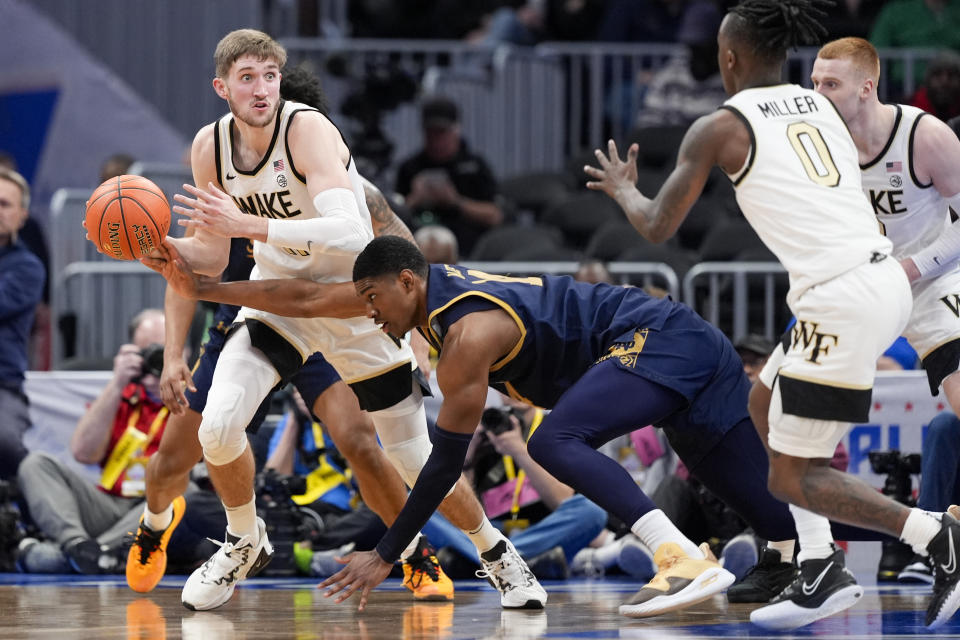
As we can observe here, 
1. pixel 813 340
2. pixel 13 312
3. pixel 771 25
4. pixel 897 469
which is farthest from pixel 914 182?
pixel 13 312

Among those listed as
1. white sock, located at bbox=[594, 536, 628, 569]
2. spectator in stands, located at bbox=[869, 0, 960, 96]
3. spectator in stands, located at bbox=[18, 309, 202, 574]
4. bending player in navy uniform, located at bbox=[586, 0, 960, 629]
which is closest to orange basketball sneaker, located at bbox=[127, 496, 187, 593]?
spectator in stands, located at bbox=[18, 309, 202, 574]

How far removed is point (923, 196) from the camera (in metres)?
5.52

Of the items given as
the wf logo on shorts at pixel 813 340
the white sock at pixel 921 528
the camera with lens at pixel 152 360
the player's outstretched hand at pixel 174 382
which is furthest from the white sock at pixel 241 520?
the white sock at pixel 921 528

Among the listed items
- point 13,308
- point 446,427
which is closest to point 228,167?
point 446,427

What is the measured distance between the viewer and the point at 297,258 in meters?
5.52

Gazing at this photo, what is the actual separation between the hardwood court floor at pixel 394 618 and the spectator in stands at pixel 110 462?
1096 mm

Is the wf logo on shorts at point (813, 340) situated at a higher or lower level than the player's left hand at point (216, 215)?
lower

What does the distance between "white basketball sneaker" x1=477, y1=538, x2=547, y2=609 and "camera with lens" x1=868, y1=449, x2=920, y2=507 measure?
217cm

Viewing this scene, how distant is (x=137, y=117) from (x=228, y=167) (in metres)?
6.99

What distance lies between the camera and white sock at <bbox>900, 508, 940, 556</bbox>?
4.54m

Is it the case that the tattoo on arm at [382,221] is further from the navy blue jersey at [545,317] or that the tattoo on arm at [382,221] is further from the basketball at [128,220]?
the basketball at [128,220]

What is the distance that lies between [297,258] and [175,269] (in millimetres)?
485

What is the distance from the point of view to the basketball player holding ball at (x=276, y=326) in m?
5.34

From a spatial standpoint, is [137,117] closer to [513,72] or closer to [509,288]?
[513,72]
